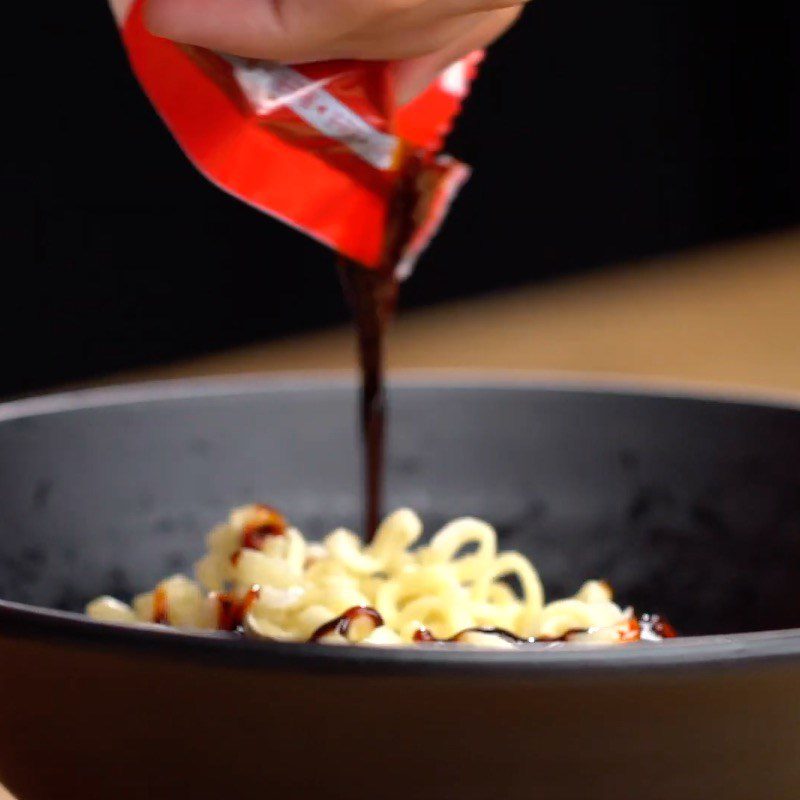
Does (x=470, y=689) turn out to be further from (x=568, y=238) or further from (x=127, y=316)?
(x=568, y=238)

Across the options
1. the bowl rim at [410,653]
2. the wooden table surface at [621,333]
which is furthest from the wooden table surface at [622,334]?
the bowl rim at [410,653]

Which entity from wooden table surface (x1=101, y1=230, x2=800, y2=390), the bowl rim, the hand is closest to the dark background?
wooden table surface (x1=101, y1=230, x2=800, y2=390)

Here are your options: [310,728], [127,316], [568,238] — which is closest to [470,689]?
[310,728]

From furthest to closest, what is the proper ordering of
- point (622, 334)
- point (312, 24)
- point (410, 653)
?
point (622, 334)
point (312, 24)
point (410, 653)

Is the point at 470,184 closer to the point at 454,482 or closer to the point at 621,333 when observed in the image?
the point at 621,333

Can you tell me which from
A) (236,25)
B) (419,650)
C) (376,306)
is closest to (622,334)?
(376,306)

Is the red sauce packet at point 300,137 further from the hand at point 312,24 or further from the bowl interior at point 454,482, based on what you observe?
the bowl interior at point 454,482

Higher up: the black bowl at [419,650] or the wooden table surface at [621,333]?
the wooden table surface at [621,333]
